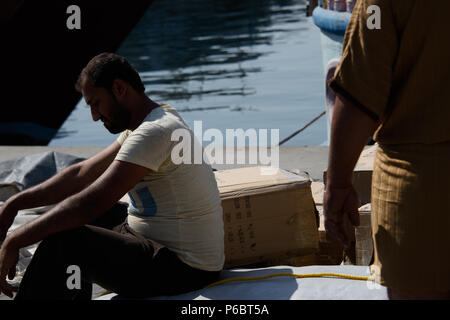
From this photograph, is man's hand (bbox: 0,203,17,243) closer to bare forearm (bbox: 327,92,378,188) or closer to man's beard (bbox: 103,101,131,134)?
man's beard (bbox: 103,101,131,134)

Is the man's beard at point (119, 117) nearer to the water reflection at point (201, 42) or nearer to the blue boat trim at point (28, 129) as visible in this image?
the blue boat trim at point (28, 129)

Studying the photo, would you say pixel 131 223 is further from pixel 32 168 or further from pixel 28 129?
pixel 28 129

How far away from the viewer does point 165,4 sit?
2908 cm

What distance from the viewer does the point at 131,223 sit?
9.92 feet

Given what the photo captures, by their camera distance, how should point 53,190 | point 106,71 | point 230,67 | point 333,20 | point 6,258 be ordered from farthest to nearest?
point 230,67 → point 333,20 → point 53,190 → point 106,71 → point 6,258

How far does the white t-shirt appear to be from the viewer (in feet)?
9.50

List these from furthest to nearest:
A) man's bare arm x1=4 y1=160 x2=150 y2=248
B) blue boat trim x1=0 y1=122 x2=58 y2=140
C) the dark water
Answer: blue boat trim x1=0 y1=122 x2=58 y2=140, the dark water, man's bare arm x1=4 y1=160 x2=150 y2=248

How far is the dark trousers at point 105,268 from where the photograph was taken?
2.70 metres

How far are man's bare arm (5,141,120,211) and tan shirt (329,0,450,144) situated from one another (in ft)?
5.35

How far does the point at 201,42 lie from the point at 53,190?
1816 centimetres

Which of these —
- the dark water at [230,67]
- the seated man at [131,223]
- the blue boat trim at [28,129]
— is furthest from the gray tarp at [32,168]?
the blue boat trim at [28,129]

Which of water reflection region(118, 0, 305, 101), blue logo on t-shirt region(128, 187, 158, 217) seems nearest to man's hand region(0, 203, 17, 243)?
blue logo on t-shirt region(128, 187, 158, 217)

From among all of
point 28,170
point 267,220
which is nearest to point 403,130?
point 267,220

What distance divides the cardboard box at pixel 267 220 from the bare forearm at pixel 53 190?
0.67 m
